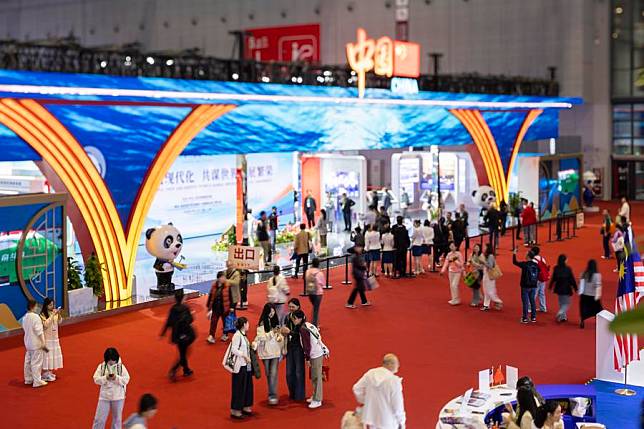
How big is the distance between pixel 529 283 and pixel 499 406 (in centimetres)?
524

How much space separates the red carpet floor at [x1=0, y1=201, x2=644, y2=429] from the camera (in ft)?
31.0

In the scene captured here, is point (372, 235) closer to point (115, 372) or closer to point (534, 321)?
point (534, 321)

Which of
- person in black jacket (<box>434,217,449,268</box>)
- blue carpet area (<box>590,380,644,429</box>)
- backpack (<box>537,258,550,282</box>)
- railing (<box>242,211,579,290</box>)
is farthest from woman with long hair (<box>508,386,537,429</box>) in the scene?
person in black jacket (<box>434,217,449,268</box>)

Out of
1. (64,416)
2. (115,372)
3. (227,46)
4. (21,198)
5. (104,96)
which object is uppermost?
(227,46)

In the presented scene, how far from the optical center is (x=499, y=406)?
27.9ft

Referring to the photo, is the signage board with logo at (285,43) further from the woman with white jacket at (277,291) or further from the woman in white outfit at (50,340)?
the woman in white outfit at (50,340)

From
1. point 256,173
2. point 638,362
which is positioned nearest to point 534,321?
point 638,362

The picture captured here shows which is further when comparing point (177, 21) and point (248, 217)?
point (177, 21)

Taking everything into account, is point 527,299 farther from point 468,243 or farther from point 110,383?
point 468,243

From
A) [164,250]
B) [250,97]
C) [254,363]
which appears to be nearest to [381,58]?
[250,97]

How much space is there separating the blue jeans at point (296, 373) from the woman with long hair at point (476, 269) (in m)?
5.76

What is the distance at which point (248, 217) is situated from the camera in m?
22.0

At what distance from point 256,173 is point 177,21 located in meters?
19.9

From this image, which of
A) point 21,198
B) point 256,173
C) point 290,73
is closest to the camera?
point 21,198
